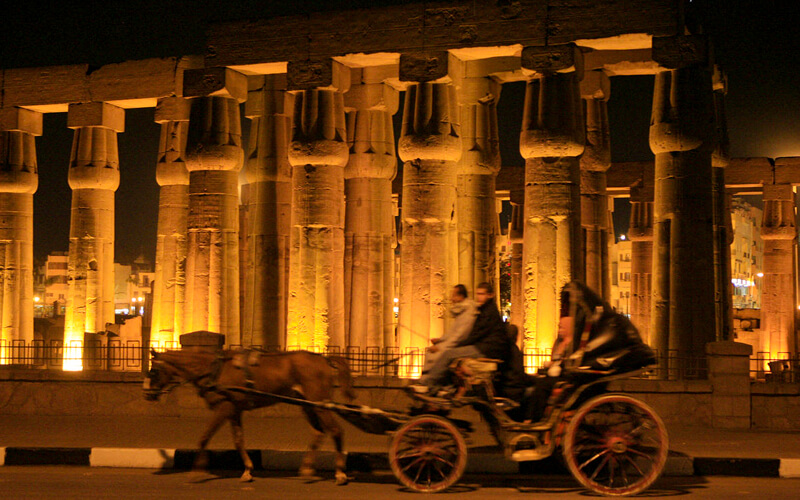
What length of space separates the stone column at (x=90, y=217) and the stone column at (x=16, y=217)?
1108mm

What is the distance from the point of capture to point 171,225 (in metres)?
23.6

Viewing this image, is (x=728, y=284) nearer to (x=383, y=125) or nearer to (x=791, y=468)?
(x=383, y=125)

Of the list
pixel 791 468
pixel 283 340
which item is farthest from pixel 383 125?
pixel 791 468

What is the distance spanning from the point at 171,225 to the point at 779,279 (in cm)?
1865

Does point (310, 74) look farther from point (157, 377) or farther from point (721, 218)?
point (157, 377)

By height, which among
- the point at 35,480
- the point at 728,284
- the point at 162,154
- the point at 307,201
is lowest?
the point at 35,480

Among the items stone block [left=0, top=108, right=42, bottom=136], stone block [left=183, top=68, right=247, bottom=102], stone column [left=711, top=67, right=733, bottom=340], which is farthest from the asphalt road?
stone block [left=0, top=108, right=42, bottom=136]

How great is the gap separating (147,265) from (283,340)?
284 feet

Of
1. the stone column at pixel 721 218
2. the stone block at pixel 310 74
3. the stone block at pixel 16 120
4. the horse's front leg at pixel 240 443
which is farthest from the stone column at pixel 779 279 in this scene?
the horse's front leg at pixel 240 443

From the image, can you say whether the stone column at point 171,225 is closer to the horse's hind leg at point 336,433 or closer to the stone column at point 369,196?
the stone column at point 369,196

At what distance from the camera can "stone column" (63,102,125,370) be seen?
23.5 meters

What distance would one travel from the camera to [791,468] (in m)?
10.2

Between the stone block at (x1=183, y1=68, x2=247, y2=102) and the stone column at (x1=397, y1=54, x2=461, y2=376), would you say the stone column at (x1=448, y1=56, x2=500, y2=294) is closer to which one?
the stone column at (x1=397, y1=54, x2=461, y2=376)

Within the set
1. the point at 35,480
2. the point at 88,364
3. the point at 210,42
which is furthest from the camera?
the point at 88,364
